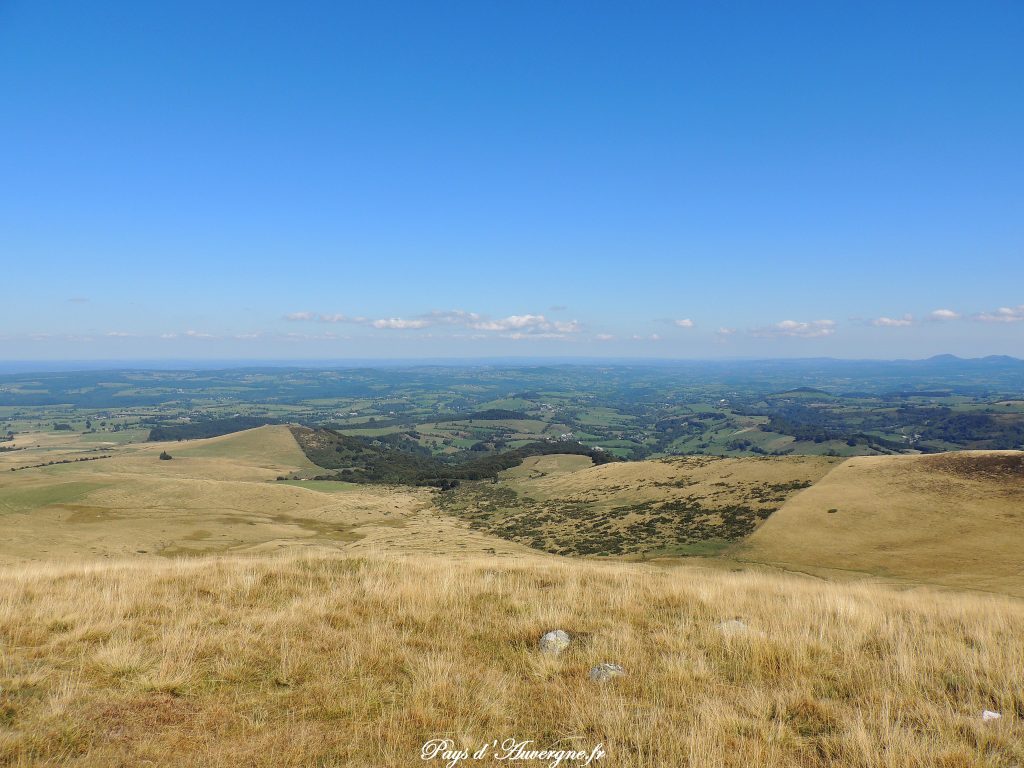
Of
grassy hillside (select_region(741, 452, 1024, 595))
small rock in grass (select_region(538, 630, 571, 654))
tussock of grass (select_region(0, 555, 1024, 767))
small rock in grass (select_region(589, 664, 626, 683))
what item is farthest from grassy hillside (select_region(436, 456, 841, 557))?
small rock in grass (select_region(589, 664, 626, 683))

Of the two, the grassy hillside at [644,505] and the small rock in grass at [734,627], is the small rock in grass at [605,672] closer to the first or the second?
the small rock in grass at [734,627]

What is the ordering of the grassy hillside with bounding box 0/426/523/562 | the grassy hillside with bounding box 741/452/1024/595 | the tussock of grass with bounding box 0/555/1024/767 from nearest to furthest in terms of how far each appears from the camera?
the tussock of grass with bounding box 0/555/1024/767 < the grassy hillside with bounding box 741/452/1024/595 < the grassy hillside with bounding box 0/426/523/562

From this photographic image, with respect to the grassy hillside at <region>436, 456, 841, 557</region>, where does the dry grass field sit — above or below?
above

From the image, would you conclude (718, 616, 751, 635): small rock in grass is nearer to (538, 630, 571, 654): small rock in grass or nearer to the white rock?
the white rock

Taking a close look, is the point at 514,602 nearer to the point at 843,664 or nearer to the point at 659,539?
the point at 843,664

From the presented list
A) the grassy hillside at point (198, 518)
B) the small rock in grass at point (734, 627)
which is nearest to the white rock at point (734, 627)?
the small rock in grass at point (734, 627)

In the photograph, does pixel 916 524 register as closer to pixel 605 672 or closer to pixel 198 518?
pixel 605 672
